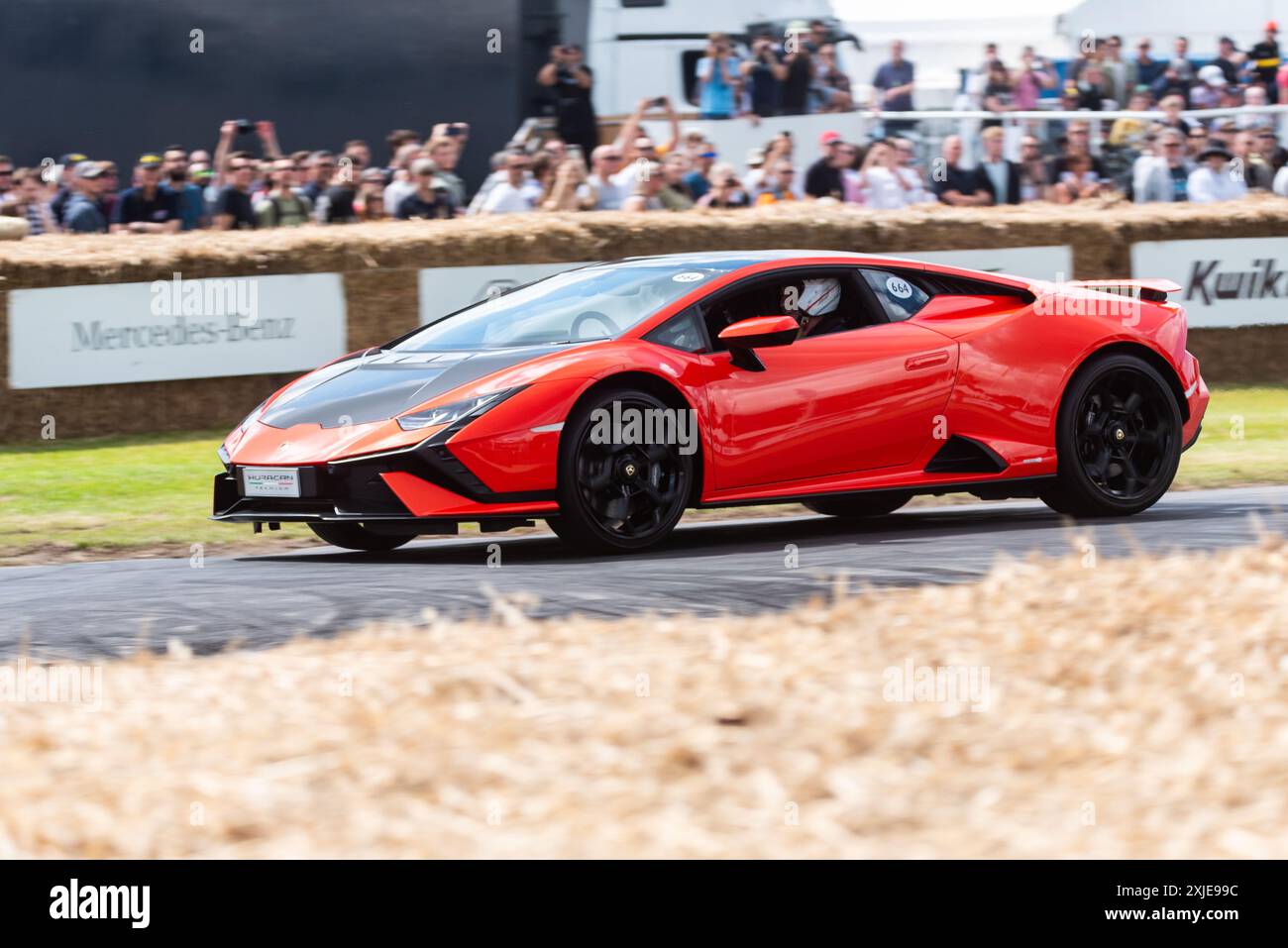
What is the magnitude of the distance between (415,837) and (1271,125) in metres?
16.7

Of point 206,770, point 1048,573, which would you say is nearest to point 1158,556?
point 1048,573

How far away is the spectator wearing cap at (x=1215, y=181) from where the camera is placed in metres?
18.3

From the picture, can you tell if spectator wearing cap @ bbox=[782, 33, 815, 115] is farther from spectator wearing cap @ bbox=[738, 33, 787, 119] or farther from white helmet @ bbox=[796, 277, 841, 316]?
white helmet @ bbox=[796, 277, 841, 316]

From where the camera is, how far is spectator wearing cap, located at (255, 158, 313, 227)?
611 inches

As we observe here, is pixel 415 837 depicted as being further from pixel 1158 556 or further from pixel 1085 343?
pixel 1085 343

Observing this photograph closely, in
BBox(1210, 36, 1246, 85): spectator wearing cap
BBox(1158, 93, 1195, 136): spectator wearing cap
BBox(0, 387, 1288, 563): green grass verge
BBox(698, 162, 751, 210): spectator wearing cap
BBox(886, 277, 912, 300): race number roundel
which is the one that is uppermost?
BBox(1210, 36, 1246, 85): spectator wearing cap

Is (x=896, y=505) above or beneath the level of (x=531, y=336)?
beneath

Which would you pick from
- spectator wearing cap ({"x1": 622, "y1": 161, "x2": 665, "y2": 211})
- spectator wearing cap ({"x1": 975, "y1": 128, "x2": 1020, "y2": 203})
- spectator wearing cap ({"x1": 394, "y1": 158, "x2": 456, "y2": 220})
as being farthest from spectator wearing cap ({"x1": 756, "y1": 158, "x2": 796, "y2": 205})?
spectator wearing cap ({"x1": 394, "y1": 158, "x2": 456, "y2": 220})

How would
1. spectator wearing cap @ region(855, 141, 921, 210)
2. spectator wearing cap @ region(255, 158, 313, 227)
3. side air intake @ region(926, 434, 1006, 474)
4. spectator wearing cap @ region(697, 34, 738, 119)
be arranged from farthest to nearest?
1. spectator wearing cap @ region(697, 34, 738, 119)
2. spectator wearing cap @ region(855, 141, 921, 210)
3. spectator wearing cap @ region(255, 158, 313, 227)
4. side air intake @ region(926, 434, 1006, 474)

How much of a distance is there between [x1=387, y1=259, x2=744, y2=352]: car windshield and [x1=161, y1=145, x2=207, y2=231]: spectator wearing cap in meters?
6.09

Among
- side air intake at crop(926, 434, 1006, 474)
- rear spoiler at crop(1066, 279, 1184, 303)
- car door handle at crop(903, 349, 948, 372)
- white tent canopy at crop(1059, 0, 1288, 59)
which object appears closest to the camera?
car door handle at crop(903, 349, 948, 372)

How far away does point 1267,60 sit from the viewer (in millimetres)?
21188

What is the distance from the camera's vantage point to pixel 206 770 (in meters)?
4.45
